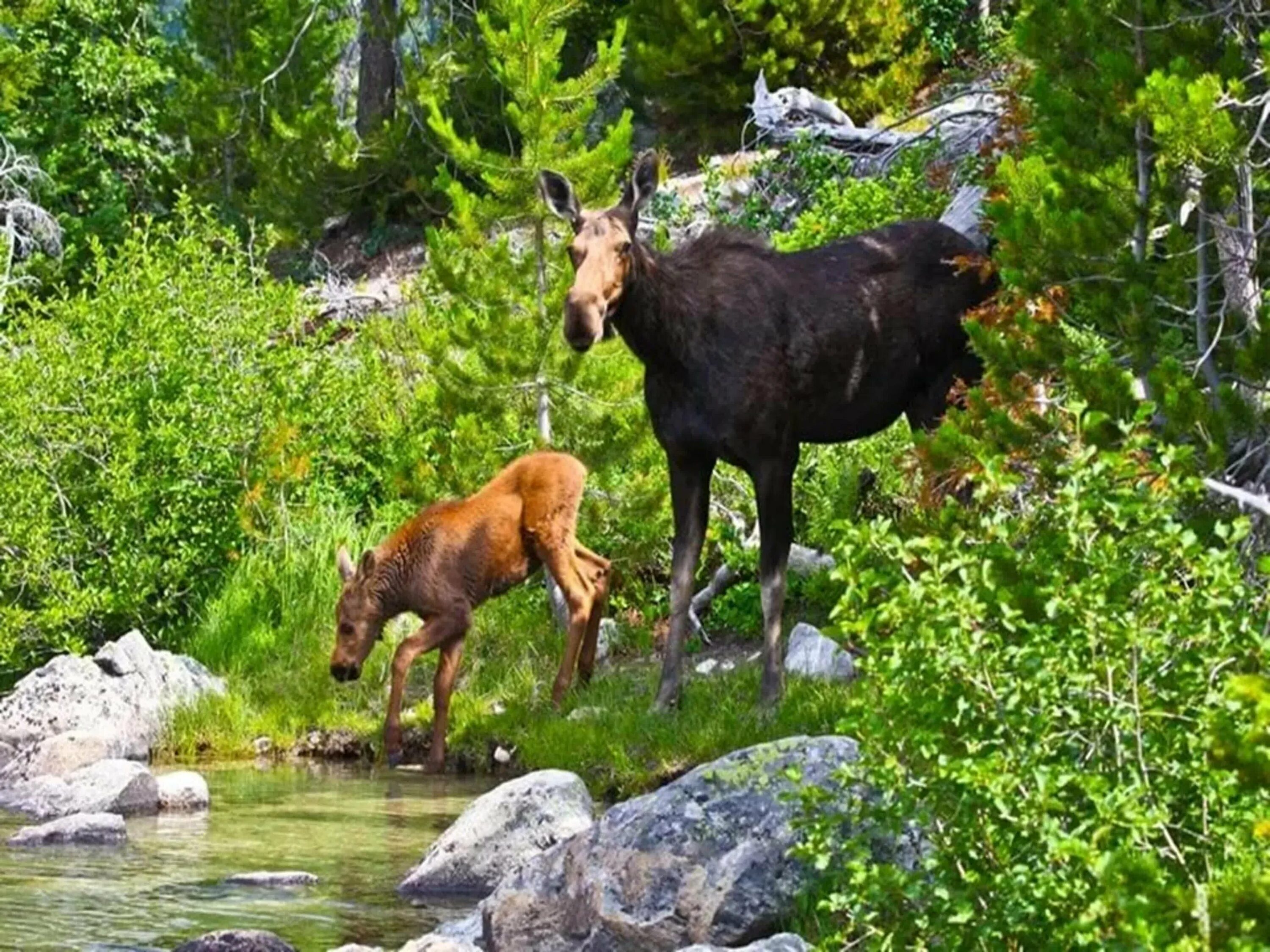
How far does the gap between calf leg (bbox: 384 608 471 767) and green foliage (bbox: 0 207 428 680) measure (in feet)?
→ 12.0

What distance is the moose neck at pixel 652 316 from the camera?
38.8 ft

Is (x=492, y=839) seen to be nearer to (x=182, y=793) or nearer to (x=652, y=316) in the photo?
(x=652, y=316)

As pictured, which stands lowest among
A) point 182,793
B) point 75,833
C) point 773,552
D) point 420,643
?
point 75,833

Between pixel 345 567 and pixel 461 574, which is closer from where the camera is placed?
pixel 461 574

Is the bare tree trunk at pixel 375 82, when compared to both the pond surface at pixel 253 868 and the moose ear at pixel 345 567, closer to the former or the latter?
the moose ear at pixel 345 567

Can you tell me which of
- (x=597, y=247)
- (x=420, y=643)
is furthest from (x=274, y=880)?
(x=597, y=247)

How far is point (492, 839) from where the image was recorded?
1040 centimetres

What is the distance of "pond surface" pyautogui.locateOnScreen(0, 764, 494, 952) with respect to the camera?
9.39m

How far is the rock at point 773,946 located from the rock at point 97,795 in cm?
608

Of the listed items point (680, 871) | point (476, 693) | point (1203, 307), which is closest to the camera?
point (1203, 307)

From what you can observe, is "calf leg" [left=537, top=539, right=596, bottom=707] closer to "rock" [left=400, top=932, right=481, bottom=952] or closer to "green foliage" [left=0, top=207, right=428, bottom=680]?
"green foliage" [left=0, top=207, right=428, bottom=680]

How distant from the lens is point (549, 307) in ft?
56.0

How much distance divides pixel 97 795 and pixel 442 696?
2.25 metres

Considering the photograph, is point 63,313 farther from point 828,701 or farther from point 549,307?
point 828,701
